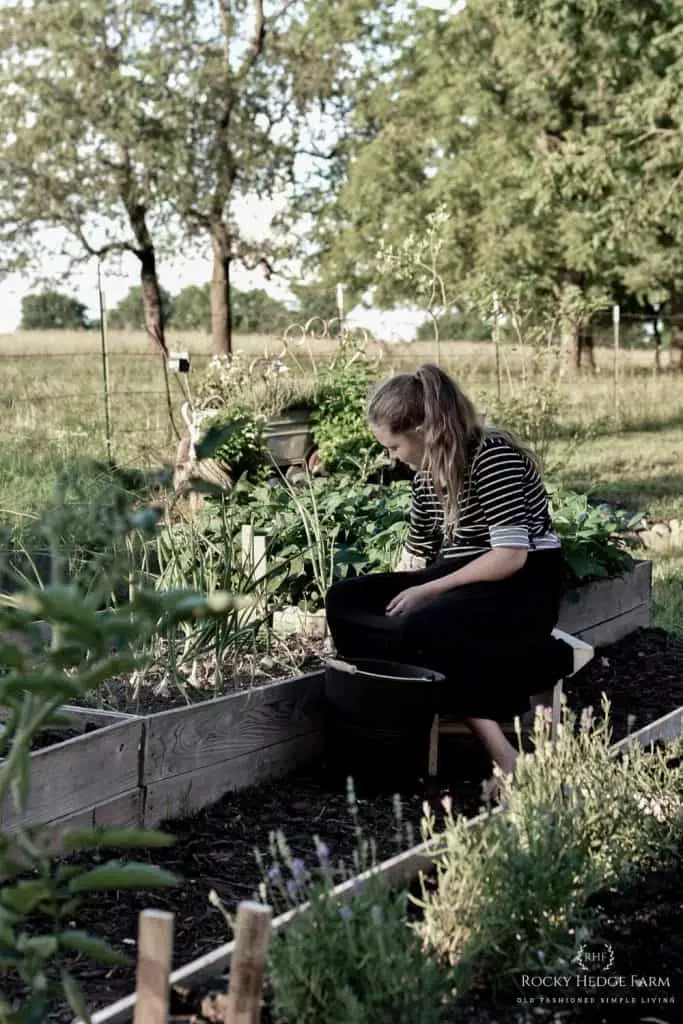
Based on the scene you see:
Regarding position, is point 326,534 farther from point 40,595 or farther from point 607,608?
point 40,595

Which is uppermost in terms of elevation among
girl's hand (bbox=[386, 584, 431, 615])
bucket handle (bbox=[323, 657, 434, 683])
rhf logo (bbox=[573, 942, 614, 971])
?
girl's hand (bbox=[386, 584, 431, 615])

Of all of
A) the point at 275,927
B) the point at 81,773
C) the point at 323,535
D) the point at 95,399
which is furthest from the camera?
the point at 95,399

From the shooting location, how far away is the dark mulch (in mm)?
2553

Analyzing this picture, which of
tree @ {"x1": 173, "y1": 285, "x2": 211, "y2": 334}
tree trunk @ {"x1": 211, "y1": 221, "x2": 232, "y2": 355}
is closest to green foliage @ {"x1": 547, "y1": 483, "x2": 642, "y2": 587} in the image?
tree trunk @ {"x1": 211, "y1": 221, "x2": 232, "y2": 355}

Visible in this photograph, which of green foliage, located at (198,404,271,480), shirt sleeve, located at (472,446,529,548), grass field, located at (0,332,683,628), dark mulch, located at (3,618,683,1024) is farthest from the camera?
grass field, located at (0,332,683,628)

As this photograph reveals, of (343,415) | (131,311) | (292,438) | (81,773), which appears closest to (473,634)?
(81,773)

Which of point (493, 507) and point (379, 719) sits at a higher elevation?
point (493, 507)

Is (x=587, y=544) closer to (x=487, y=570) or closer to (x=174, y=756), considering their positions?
(x=487, y=570)

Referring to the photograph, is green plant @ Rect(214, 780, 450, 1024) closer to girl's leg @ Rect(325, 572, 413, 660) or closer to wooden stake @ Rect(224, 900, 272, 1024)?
wooden stake @ Rect(224, 900, 272, 1024)

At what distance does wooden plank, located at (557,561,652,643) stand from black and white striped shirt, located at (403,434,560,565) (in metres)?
1.07

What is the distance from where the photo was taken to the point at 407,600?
11.7 feet

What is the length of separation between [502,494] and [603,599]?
1.61m

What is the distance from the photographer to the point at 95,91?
65.1 ft

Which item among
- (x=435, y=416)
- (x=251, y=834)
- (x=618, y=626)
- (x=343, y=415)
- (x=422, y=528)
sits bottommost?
(x=251, y=834)
